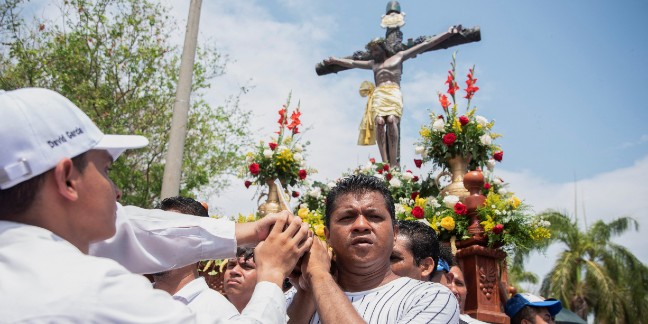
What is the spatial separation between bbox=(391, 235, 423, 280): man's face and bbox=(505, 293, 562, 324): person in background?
163 centimetres

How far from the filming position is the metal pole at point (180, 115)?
7465mm

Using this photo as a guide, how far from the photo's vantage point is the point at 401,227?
4.26 metres

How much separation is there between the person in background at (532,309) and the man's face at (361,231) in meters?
2.77

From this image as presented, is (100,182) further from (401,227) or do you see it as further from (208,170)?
(208,170)

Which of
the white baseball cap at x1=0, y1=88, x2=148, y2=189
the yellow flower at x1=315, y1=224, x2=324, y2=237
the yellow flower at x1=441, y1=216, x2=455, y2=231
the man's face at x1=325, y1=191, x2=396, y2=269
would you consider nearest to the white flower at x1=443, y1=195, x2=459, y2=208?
the yellow flower at x1=441, y1=216, x2=455, y2=231

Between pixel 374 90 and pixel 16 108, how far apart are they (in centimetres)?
902

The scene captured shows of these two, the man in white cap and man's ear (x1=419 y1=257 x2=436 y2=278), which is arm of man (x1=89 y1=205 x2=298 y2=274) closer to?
the man in white cap

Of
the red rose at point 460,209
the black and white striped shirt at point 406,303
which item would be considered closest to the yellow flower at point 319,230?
the red rose at point 460,209

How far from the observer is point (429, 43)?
33.3 feet

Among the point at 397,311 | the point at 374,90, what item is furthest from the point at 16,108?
the point at 374,90

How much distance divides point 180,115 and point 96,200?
615 centimetres

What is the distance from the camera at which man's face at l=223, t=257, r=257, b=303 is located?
14.3 feet

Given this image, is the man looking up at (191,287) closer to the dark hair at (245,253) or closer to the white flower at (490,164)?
the dark hair at (245,253)

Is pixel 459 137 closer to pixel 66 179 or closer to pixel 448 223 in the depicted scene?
pixel 448 223
